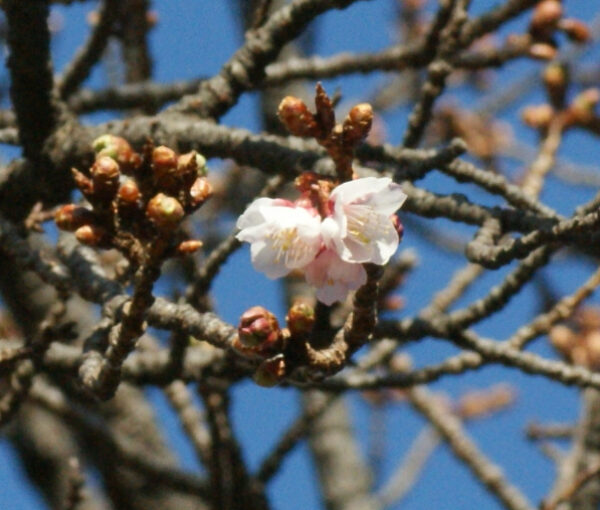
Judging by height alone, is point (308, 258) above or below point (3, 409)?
below

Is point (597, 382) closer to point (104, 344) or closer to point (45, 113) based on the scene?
point (104, 344)

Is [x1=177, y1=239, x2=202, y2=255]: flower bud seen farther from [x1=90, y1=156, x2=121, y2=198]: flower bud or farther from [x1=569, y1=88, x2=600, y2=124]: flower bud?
[x1=569, y1=88, x2=600, y2=124]: flower bud

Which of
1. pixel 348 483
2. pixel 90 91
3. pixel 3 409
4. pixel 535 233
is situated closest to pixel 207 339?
pixel 535 233

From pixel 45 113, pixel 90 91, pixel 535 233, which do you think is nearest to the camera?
pixel 535 233

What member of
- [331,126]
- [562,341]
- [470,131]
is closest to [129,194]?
[331,126]

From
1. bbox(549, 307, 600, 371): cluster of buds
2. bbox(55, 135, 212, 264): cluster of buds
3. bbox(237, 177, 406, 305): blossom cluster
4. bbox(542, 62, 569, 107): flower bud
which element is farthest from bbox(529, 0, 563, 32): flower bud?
bbox(55, 135, 212, 264): cluster of buds

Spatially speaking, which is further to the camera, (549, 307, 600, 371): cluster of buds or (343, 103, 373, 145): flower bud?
(549, 307, 600, 371): cluster of buds
